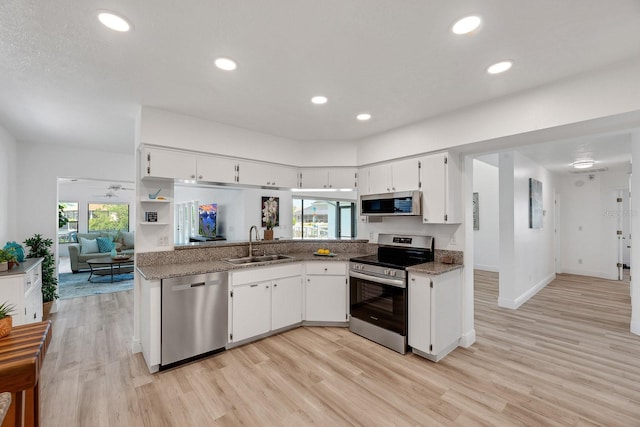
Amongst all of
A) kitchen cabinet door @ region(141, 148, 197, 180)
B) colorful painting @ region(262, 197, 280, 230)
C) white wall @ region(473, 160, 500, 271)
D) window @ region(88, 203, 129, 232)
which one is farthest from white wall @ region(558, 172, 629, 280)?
window @ region(88, 203, 129, 232)

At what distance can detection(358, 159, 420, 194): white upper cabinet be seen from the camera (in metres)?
3.38

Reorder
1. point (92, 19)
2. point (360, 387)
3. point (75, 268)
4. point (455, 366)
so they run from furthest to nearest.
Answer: point (75, 268), point (455, 366), point (360, 387), point (92, 19)

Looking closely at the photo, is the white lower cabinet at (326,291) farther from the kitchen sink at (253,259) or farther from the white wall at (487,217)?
the white wall at (487,217)

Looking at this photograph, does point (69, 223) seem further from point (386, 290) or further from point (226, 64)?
point (386, 290)

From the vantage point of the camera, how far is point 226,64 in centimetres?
211

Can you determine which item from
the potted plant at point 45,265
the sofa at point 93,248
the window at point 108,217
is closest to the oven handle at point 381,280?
the potted plant at point 45,265

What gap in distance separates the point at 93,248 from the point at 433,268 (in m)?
8.64

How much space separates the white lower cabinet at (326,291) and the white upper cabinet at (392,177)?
1.12 metres

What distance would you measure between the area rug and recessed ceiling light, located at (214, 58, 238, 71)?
210 inches

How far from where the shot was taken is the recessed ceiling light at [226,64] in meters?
2.06

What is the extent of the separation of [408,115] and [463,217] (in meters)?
1.31

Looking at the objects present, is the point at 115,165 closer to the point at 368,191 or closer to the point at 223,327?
the point at 223,327

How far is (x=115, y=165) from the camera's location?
5031 mm

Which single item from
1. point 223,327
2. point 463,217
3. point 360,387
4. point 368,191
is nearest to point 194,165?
point 223,327
